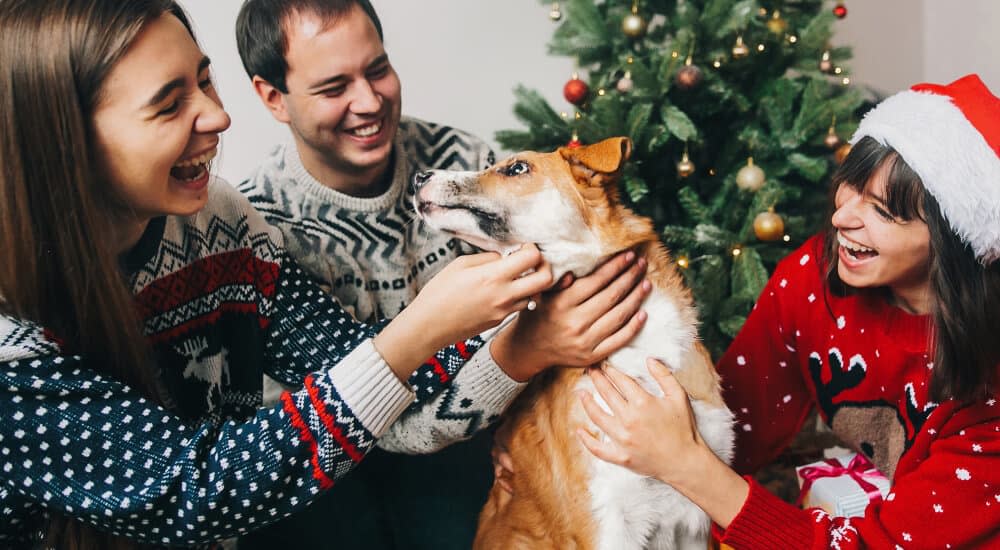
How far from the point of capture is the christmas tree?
2006 millimetres

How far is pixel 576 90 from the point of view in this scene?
210cm

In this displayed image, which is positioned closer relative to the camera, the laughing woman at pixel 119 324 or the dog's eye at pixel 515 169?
the laughing woman at pixel 119 324

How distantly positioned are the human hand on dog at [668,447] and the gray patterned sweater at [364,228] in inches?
25.7

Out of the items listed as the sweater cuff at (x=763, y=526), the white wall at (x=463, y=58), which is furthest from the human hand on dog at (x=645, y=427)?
the white wall at (x=463, y=58)

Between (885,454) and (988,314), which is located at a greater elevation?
(988,314)

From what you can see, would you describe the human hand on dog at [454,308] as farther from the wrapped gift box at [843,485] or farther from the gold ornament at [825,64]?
the gold ornament at [825,64]

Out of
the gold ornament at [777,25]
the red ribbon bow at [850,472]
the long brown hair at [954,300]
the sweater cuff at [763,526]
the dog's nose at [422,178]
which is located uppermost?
the gold ornament at [777,25]

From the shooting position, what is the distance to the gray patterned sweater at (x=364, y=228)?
1.74 metres

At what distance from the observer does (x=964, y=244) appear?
1.14 m

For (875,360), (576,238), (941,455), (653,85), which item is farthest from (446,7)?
(941,455)

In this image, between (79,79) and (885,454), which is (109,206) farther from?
(885,454)

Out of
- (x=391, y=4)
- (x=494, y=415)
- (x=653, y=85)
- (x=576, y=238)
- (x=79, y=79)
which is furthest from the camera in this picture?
(x=391, y=4)

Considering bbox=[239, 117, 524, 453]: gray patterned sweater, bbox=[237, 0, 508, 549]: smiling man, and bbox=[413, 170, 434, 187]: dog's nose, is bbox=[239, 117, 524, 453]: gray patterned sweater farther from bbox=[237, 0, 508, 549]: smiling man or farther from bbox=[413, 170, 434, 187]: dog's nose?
bbox=[413, 170, 434, 187]: dog's nose

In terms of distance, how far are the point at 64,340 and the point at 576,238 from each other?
0.81 m
